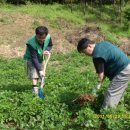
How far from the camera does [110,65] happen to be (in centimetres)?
757

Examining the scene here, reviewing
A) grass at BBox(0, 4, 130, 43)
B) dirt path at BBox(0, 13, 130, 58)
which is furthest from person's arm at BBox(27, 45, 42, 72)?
grass at BBox(0, 4, 130, 43)

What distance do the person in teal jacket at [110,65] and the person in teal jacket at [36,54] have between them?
1.48 m

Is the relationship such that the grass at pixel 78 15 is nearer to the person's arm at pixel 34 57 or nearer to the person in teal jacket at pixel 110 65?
the person's arm at pixel 34 57

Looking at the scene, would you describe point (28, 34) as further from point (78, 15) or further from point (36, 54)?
point (36, 54)

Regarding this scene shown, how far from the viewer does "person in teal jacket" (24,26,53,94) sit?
8742 millimetres

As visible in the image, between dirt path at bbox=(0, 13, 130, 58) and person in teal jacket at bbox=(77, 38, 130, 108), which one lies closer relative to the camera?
person in teal jacket at bbox=(77, 38, 130, 108)

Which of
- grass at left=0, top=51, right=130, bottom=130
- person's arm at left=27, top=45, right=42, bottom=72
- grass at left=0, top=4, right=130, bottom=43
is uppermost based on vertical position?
person's arm at left=27, top=45, right=42, bottom=72

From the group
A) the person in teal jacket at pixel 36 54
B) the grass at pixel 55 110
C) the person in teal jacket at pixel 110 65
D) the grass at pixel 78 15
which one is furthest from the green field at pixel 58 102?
the grass at pixel 78 15

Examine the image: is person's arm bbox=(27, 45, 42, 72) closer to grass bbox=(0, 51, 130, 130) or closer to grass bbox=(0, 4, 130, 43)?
grass bbox=(0, 51, 130, 130)

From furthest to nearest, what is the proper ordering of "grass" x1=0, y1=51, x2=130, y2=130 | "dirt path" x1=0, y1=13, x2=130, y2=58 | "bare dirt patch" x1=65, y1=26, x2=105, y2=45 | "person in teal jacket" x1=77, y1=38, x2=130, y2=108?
1. "bare dirt patch" x1=65, y1=26, x2=105, y2=45
2. "dirt path" x1=0, y1=13, x2=130, y2=58
3. "grass" x1=0, y1=51, x2=130, y2=130
4. "person in teal jacket" x1=77, y1=38, x2=130, y2=108

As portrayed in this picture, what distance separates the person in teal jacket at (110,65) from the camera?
7.26 meters

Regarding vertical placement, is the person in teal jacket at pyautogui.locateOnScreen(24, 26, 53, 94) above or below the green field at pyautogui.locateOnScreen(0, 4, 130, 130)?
above

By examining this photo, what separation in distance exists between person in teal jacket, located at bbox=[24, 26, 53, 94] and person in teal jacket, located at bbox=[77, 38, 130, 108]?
58.5 inches

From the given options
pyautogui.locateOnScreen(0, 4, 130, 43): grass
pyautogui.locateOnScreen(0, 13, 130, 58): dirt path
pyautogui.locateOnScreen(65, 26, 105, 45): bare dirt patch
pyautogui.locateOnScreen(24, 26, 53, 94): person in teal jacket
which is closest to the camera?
pyautogui.locateOnScreen(24, 26, 53, 94): person in teal jacket
